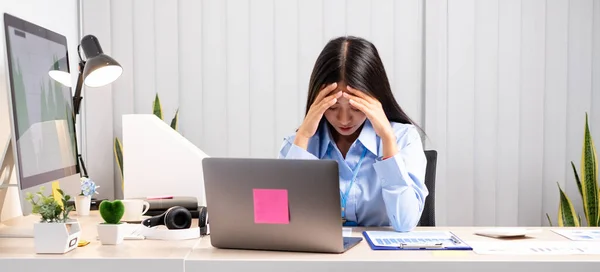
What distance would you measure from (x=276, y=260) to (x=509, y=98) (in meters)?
2.51

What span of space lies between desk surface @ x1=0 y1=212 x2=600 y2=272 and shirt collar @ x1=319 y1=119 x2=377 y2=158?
22.2 inches

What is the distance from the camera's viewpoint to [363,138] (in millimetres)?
2172

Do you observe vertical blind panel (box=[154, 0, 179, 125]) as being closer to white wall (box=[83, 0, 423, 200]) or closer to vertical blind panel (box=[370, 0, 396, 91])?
white wall (box=[83, 0, 423, 200])

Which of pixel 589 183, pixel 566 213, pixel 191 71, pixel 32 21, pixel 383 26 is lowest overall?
pixel 566 213

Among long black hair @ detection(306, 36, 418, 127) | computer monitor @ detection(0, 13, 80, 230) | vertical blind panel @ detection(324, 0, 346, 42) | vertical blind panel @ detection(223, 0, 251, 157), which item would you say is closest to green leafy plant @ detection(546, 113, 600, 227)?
vertical blind panel @ detection(324, 0, 346, 42)

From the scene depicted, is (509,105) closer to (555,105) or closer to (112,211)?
(555,105)

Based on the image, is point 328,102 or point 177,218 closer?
point 177,218

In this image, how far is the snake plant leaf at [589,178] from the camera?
11.1 feet

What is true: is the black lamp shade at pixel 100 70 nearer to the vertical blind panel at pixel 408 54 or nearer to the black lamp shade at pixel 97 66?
the black lamp shade at pixel 97 66

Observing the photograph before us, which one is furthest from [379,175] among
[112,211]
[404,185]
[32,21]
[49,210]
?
[32,21]

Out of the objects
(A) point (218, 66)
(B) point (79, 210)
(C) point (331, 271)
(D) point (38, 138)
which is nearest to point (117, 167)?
(A) point (218, 66)

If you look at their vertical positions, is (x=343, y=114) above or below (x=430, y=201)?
above

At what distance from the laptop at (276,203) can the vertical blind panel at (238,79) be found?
2081 mm

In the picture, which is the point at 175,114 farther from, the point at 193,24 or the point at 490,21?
the point at 490,21
